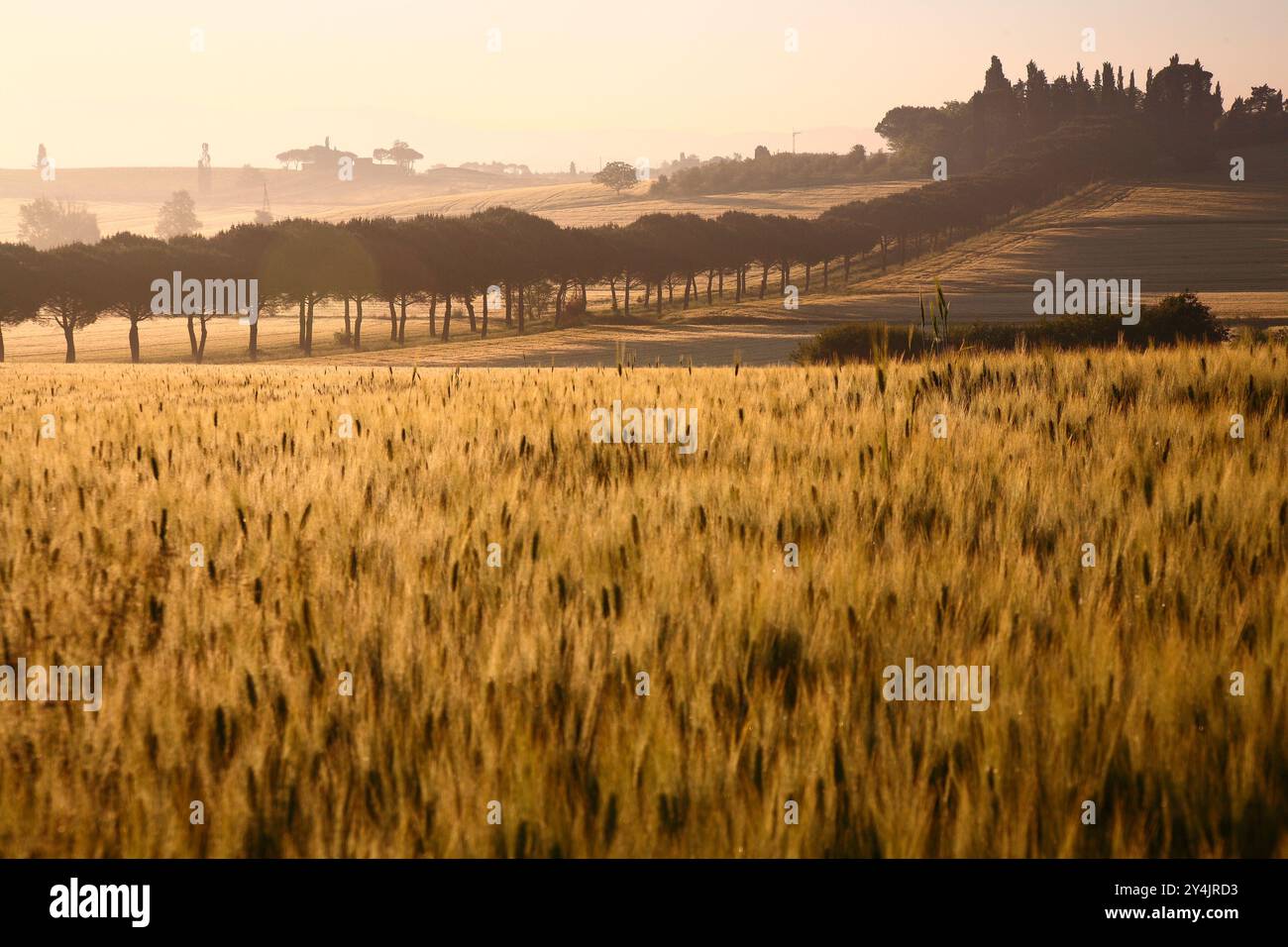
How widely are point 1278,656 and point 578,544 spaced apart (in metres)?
1.97

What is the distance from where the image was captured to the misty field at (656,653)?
1.77 metres

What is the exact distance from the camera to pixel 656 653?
93.0 inches

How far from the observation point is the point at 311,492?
13.6ft

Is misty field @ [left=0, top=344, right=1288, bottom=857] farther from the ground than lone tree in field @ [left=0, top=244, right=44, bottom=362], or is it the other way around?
lone tree in field @ [left=0, top=244, right=44, bottom=362]

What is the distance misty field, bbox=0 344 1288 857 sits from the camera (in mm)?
1767

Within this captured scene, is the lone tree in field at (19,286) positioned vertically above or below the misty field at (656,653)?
above
